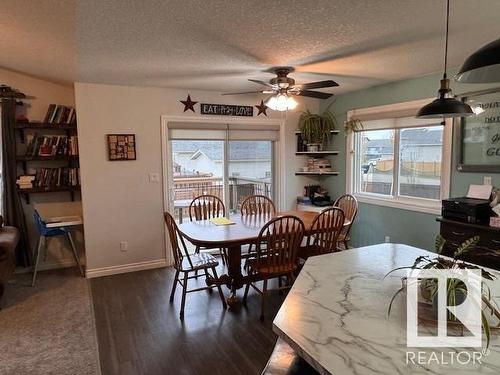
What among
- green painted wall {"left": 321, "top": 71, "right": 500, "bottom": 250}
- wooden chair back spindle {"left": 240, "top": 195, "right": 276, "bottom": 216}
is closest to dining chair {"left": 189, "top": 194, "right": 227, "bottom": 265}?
wooden chair back spindle {"left": 240, "top": 195, "right": 276, "bottom": 216}

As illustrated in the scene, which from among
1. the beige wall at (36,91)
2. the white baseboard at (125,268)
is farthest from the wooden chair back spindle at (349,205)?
the beige wall at (36,91)

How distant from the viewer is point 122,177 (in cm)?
425

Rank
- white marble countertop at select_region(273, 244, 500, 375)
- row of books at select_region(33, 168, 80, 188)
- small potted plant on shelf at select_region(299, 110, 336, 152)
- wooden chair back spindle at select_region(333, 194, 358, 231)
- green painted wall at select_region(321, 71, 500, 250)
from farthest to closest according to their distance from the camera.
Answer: small potted plant on shelf at select_region(299, 110, 336, 152) → row of books at select_region(33, 168, 80, 188) → wooden chair back spindle at select_region(333, 194, 358, 231) → green painted wall at select_region(321, 71, 500, 250) → white marble countertop at select_region(273, 244, 500, 375)

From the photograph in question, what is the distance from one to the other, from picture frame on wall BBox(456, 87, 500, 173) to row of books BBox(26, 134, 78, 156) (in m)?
4.46

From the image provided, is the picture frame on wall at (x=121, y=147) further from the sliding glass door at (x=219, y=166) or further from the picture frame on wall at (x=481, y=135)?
the picture frame on wall at (x=481, y=135)

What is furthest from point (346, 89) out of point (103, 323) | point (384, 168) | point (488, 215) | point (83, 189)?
point (103, 323)

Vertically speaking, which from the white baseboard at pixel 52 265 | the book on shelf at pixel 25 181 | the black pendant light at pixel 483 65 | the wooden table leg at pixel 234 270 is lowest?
the white baseboard at pixel 52 265

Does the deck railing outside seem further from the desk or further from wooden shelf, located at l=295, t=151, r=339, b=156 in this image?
the desk

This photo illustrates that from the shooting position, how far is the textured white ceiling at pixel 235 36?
2008 mm

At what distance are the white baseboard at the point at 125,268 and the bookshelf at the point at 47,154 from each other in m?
1.10

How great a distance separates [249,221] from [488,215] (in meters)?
2.28

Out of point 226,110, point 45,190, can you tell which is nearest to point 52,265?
point 45,190

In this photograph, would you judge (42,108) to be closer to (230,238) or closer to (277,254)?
(230,238)

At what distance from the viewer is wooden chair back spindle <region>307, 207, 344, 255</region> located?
3.33m
